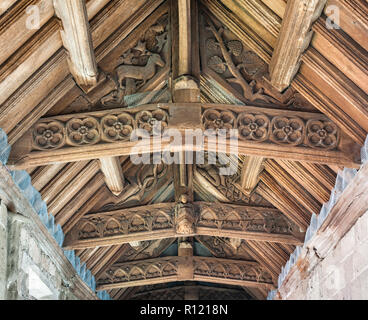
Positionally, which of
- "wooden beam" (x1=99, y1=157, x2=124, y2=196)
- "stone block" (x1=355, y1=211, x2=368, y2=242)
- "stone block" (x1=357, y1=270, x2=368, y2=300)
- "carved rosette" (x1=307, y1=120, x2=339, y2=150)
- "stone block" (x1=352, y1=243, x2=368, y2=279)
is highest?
"wooden beam" (x1=99, y1=157, x2=124, y2=196)

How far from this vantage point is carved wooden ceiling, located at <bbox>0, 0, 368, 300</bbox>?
4.61 meters

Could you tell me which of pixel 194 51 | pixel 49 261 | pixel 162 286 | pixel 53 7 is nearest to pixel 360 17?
pixel 194 51

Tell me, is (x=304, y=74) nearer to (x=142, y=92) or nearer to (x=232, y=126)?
(x=232, y=126)

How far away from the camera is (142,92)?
563 cm

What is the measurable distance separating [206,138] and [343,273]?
183 cm

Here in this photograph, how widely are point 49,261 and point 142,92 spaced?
215 centimetres

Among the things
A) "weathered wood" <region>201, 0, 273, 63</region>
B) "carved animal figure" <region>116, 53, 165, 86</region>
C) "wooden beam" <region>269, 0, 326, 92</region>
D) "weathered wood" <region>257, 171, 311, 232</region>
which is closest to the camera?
"wooden beam" <region>269, 0, 326, 92</region>

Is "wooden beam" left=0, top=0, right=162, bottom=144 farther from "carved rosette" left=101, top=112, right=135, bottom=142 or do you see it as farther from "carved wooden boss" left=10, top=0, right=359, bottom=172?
"carved rosette" left=101, top=112, right=135, bottom=142

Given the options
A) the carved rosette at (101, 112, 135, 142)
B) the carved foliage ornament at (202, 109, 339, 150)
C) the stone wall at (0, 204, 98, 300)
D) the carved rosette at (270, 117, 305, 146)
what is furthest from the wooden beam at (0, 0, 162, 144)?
the carved rosette at (270, 117, 305, 146)

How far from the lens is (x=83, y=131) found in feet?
17.2

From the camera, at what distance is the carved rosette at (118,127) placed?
5.21 metres

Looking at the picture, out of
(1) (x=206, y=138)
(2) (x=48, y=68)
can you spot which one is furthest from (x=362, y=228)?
(2) (x=48, y=68)

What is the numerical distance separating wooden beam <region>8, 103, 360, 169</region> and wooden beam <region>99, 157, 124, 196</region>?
951 mm

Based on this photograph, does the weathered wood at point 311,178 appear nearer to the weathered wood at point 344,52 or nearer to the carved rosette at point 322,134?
the carved rosette at point 322,134
